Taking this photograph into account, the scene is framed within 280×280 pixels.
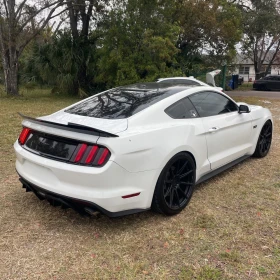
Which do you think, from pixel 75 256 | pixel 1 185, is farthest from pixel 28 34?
pixel 75 256

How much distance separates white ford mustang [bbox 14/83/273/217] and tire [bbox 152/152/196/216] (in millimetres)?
11

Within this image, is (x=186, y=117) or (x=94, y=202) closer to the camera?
(x=94, y=202)

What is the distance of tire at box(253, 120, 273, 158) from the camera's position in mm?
5270

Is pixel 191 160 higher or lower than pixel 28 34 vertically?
lower

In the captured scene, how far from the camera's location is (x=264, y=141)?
213 inches

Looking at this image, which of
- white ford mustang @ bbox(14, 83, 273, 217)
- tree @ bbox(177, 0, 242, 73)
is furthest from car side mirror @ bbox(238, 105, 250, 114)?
tree @ bbox(177, 0, 242, 73)

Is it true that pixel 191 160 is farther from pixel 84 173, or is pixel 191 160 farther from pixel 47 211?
pixel 47 211

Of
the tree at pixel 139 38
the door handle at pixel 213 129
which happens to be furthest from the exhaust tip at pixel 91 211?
the tree at pixel 139 38

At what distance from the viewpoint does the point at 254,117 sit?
4.91 meters

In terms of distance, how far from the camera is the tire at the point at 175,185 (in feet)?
10.4

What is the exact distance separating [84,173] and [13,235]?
1.02 metres

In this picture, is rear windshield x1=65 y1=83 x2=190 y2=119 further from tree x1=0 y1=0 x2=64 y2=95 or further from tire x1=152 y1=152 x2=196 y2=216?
tree x1=0 y1=0 x2=64 y2=95

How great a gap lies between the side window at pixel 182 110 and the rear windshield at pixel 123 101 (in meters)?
0.17

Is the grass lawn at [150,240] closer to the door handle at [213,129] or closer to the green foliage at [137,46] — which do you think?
the door handle at [213,129]
